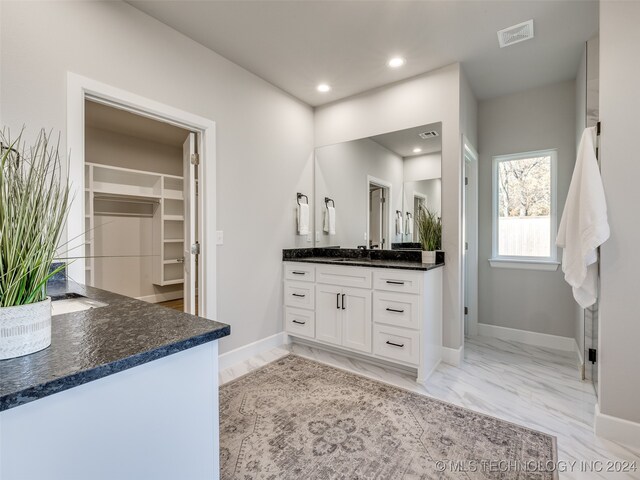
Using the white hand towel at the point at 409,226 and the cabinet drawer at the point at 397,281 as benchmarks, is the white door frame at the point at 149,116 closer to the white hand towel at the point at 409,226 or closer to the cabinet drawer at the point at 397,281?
the cabinet drawer at the point at 397,281

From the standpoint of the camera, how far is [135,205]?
487cm

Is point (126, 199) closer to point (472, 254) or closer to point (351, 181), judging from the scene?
point (351, 181)

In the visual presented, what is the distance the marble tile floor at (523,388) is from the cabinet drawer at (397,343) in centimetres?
17

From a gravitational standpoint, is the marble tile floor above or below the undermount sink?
below

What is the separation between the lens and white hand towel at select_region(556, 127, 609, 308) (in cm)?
175

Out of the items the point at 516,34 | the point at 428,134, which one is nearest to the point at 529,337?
the point at 428,134

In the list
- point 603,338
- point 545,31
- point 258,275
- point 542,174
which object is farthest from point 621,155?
point 258,275

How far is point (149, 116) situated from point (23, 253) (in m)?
1.89

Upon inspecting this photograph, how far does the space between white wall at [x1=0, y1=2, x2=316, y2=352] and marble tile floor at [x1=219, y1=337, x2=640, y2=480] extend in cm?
76

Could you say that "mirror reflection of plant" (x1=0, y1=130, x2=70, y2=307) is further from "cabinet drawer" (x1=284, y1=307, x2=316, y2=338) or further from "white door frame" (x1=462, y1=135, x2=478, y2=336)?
"white door frame" (x1=462, y1=135, x2=478, y2=336)

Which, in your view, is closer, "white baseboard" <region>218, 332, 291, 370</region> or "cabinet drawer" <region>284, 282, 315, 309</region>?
"white baseboard" <region>218, 332, 291, 370</region>

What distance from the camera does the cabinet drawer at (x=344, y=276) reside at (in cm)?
267

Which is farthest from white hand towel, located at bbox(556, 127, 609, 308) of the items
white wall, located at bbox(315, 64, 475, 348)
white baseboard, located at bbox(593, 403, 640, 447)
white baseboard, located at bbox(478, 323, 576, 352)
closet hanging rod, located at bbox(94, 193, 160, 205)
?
closet hanging rod, located at bbox(94, 193, 160, 205)

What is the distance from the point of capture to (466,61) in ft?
8.87
